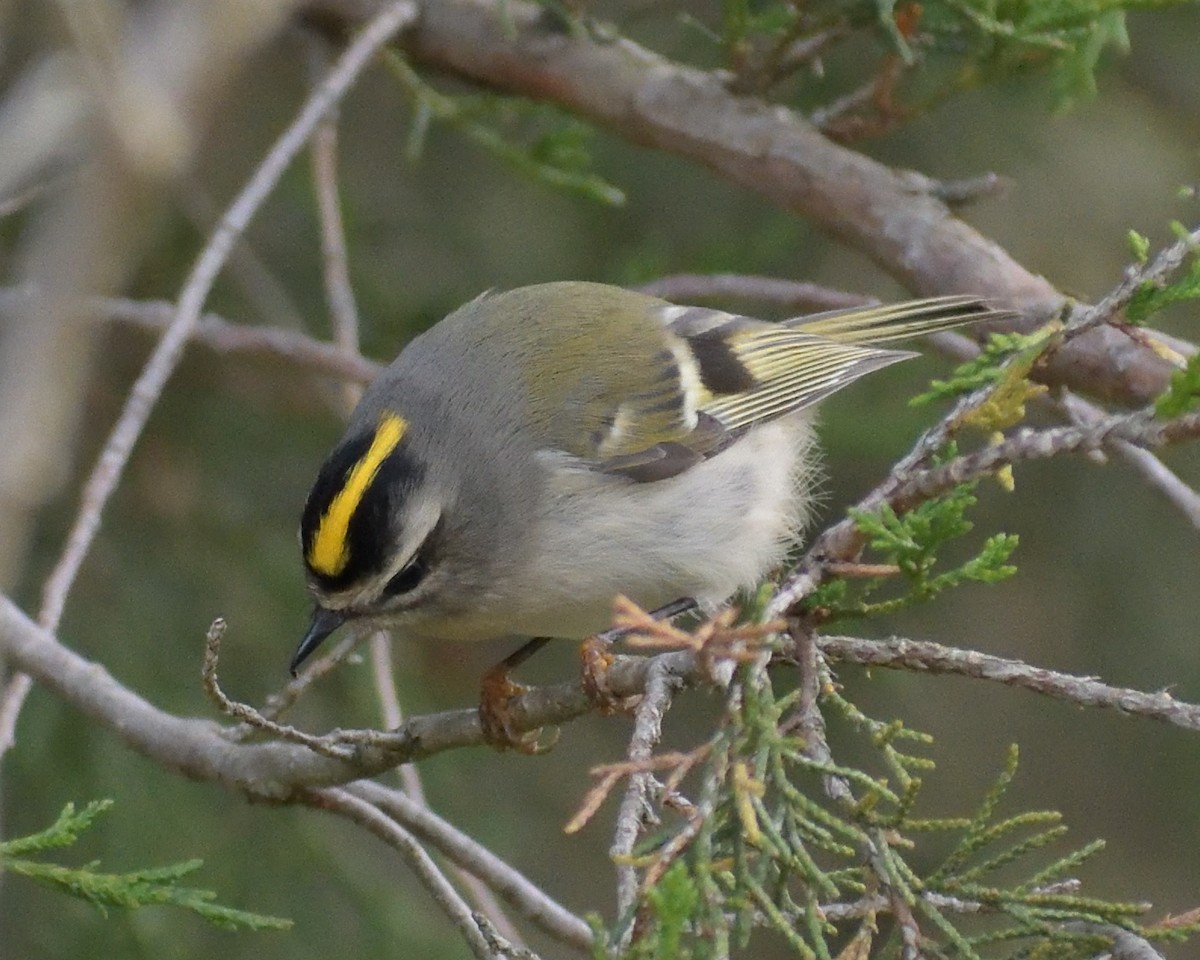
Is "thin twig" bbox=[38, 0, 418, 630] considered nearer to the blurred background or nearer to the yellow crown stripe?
the blurred background

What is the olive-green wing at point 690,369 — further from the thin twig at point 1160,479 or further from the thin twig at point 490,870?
the thin twig at point 490,870

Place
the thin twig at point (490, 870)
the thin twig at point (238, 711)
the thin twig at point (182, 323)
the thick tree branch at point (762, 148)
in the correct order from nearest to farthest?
the thin twig at point (238, 711)
the thin twig at point (490, 870)
the thin twig at point (182, 323)
the thick tree branch at point (762, 148)

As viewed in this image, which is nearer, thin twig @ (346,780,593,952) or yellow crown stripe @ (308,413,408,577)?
thin twig @ (346,780,593,952)

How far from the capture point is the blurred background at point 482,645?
368 cm

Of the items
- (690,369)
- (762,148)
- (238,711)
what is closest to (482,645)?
(690,369)

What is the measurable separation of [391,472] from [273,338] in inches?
35.7

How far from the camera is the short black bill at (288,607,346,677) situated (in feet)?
8.84

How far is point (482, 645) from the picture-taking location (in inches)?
190

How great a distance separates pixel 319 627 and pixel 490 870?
609 mm

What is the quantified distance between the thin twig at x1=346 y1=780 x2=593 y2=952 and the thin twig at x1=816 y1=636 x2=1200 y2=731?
689 millimetres

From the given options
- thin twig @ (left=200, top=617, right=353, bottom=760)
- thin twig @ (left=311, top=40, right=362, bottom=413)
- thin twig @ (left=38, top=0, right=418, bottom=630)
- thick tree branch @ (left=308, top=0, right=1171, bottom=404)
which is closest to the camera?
thin twig @ (left=200, top=617, right=353, bottom=760)

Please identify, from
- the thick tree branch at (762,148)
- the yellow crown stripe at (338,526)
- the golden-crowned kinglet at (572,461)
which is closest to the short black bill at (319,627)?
the golden-crowned kinglet at (572,461)

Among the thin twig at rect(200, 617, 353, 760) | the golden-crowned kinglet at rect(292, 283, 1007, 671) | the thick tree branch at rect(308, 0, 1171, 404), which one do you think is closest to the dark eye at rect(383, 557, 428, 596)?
the golden-crowned kinglet at rect(292, 283, 1007, 671)

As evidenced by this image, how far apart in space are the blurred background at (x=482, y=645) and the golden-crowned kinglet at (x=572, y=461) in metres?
0.52
